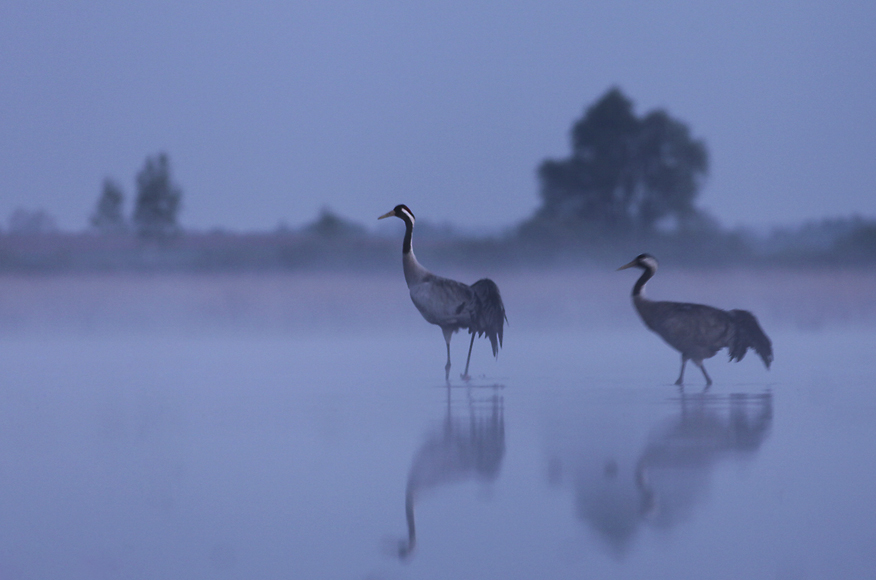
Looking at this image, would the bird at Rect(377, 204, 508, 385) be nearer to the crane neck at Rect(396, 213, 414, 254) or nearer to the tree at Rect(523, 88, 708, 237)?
the crane neck at Rect(396, 213, 414, 254)

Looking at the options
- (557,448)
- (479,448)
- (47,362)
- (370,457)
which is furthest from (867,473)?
(47,362)

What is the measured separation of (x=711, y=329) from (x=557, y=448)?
10.0ft

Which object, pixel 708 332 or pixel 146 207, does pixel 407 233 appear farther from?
pixel 146 207

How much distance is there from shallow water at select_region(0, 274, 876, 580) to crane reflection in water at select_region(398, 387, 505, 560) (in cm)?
2

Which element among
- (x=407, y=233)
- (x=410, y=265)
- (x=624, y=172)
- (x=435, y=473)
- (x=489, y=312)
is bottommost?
(x=435, y=473)

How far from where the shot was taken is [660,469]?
477 cm

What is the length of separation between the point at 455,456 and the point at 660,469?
0.99 meters

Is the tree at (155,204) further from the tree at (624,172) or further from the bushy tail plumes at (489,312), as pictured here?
the bushy tail plumes at (489,312)

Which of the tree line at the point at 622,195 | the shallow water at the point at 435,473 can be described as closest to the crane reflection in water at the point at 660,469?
the shallow water at the point at 435,473

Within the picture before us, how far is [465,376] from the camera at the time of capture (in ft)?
27.3

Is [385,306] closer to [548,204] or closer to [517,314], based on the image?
[517,314]

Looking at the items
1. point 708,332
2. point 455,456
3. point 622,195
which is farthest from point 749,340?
point 622,195

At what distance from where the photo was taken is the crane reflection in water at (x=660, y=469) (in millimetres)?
3967

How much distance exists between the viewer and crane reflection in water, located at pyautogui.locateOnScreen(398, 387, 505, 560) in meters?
4.35
